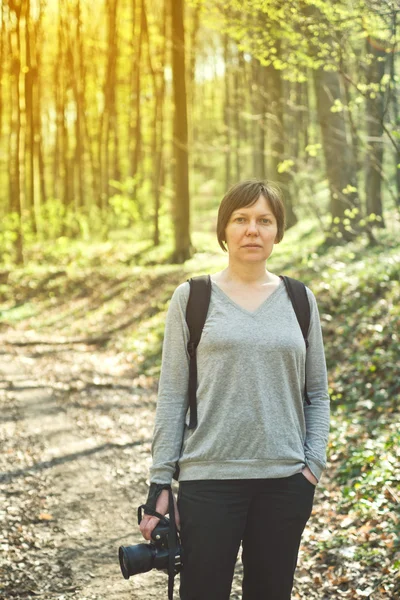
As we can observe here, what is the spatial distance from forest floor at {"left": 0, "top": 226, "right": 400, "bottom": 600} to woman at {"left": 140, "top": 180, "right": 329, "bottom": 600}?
2.16 m

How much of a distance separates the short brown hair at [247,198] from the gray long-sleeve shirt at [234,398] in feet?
1.06

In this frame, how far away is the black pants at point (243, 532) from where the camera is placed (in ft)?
8.77

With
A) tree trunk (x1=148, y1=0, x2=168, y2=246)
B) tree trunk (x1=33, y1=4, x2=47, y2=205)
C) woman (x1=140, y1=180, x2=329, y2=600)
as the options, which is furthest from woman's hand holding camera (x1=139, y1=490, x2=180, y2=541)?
tree trunk (x1=33, y1=4, x2=47, y2=205)

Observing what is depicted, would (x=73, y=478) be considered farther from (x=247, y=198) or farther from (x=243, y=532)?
(x=247, y=198)

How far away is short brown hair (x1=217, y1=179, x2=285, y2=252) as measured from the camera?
2869mm

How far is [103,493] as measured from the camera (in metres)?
6.75

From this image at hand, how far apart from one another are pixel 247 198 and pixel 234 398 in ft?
2.61

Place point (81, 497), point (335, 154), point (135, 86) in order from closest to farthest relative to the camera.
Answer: point (81, 497) → point (335, 154) → point (135, 86)

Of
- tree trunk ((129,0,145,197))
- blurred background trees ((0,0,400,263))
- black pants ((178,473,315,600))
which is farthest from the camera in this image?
tree trunk ((129,0,145,197))

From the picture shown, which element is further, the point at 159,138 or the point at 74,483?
the point at 159,138

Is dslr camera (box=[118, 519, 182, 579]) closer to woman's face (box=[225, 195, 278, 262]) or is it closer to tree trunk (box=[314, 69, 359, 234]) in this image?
woman's face (box=[225, 195, 278, 262])

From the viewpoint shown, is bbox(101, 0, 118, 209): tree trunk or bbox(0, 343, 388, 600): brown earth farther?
bbox(101, 0, 118, 209): tree trunk

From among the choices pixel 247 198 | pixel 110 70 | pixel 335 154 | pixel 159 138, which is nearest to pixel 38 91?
pixel 110 70

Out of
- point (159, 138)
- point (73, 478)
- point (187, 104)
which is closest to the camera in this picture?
point (73, 478)
